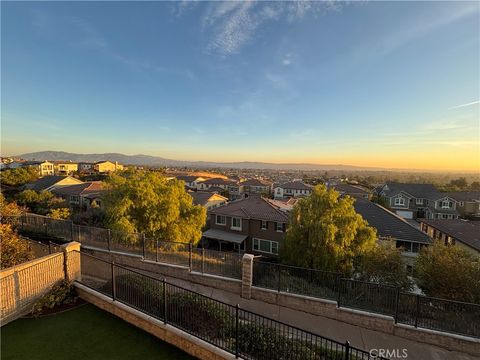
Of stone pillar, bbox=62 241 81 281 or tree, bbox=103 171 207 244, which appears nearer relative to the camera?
stone pillar, bbox=62 241 81 281

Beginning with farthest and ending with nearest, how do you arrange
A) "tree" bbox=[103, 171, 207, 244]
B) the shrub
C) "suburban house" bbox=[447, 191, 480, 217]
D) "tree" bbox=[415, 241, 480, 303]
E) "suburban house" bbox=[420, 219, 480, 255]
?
"suburban house" bbox=[447, 191, 480, 217] → "suburban house" bbox=[420, 219, 480, 255] → "tree" bbox=[103, 171, 207, 244] → "tree" bbox=[415, 241, 480, 303] → the shrub

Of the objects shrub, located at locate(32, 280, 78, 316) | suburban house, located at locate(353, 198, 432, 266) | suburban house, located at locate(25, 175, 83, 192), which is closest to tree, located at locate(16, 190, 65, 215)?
suburban house, located at locate(25, 175, 83, 192)

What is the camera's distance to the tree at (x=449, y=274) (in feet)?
35.7

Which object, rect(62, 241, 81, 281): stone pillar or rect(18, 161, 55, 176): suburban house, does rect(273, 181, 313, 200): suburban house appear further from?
rect(18, 161, 55, 176): suburban house

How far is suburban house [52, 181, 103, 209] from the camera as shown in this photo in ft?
125

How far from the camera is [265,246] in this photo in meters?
26.1

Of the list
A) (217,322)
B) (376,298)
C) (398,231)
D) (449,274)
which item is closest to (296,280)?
(376,298)

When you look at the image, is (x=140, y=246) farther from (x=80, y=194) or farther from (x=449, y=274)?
(x=80, y=194)

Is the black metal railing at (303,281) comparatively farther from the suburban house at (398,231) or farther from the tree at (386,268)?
the suburban house at (398,231)

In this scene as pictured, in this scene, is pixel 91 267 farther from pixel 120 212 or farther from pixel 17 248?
pixel 120 212

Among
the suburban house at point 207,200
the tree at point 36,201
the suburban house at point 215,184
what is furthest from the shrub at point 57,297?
the suburban house at point 215,184

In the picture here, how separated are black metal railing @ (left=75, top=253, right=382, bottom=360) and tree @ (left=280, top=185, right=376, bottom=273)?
739 cm

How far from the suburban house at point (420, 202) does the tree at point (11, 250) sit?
50804 mm

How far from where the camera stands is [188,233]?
56.6 feet
